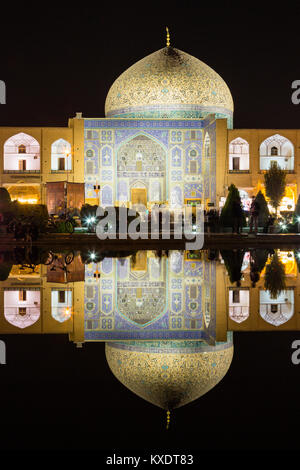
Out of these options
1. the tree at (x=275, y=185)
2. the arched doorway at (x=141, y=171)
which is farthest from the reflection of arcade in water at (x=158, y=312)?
the arched doorway at (x=141, y=171)

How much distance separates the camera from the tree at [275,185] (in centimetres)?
2064

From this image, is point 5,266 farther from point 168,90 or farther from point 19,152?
point 168,90

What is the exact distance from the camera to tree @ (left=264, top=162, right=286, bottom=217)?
20641mm

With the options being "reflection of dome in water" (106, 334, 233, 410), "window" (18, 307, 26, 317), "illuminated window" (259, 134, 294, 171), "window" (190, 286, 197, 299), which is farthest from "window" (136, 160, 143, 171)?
"reflection of dome in water" (106, 334, 233, 410)

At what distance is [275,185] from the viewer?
20656 mm

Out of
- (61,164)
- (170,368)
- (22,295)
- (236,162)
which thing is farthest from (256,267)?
(61,164)

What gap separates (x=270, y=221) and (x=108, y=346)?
13.3m

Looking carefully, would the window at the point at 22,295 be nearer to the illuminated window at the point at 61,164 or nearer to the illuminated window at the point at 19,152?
the illuminated window at the point at 61,164

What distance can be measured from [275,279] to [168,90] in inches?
717

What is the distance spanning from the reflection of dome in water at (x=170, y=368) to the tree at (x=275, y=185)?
18.1m

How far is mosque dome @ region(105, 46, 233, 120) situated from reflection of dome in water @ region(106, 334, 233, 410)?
20660 millimetres

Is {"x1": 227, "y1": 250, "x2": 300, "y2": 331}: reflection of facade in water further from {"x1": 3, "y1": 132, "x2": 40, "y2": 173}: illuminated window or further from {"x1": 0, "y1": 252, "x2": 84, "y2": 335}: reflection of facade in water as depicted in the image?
{"x1": 3, "y1": 132, "x2": 40, "y2": 173}: illuminated window
